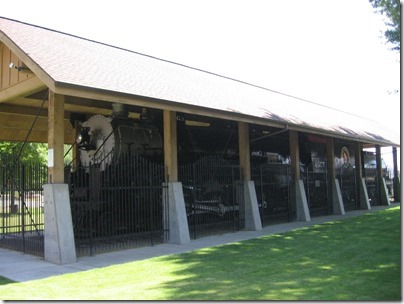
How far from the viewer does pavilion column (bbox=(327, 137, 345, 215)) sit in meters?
19.1

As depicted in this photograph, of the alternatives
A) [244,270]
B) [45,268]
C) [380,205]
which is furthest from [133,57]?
[380,205]

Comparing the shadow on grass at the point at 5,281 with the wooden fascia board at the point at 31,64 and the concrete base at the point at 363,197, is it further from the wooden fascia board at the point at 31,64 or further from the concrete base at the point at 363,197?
the concrete base at the point at 363,197

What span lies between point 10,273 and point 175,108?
4.80 m

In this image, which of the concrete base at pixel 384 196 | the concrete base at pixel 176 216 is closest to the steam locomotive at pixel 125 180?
the concrete base at pixel 176 216

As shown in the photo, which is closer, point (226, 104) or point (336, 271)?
point (336, 271)

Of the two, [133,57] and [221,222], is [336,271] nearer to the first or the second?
[221,222]

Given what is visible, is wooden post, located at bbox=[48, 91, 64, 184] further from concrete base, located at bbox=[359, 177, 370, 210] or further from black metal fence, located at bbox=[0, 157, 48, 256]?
concrete base, located at bbox=[359, 177, 370, 210]

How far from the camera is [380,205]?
2403cm

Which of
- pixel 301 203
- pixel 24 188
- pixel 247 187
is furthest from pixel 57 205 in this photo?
pixel 301 203

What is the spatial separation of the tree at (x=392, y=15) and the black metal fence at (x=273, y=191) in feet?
18.9

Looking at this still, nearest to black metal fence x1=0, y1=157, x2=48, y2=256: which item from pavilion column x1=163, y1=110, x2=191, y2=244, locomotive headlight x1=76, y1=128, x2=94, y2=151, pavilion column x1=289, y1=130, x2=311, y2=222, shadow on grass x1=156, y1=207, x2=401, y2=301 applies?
locomotive headlight x1=76, y1=128, x2=94, y2=151

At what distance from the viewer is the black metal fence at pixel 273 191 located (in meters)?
15.4

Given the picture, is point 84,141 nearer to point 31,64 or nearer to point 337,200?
point 31,64

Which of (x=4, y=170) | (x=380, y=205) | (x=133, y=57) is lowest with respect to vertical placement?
(x=380, y=205)
